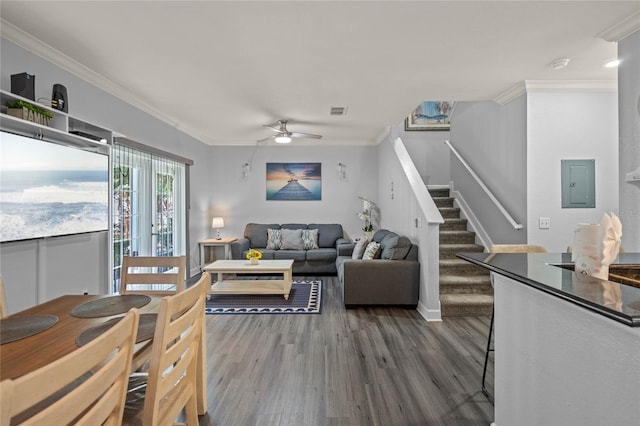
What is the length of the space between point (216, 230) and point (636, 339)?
21.8ft

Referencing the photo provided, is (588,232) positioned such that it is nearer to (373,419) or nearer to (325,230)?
(373,419)

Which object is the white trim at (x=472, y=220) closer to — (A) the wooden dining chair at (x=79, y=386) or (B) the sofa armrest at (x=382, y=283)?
(B) the sofa armrest at (x=382, y=283)

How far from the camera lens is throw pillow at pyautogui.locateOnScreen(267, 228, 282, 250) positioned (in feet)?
20.7

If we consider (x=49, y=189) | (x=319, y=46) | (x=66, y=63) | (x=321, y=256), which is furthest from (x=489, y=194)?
(x=66, y=63)

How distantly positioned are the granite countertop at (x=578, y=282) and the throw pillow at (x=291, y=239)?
4561 millimetres

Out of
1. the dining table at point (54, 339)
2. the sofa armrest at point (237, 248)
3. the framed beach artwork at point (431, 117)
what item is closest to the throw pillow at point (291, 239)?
the sofa armrest at point (237, 248)

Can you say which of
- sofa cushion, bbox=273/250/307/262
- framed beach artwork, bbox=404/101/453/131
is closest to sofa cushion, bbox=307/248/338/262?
sofa cushion, bbox=273/250/307/262

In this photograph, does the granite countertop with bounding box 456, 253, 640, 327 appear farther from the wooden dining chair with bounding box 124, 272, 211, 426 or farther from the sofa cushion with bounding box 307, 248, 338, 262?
the sofa cushion with bounding box 307, 248, 338, 262

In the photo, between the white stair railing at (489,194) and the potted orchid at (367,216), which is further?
the potted orchid at (367,216)

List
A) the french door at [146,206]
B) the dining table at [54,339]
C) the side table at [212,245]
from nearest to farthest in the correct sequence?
the dining table at [54,339], the french door at [146,206], the side table at [212,245]

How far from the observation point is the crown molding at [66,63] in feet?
7.86

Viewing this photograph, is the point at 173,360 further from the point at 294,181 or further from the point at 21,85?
the point at 294,181

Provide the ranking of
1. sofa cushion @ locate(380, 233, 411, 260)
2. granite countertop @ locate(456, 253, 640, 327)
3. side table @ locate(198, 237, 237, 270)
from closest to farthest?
granite countertop @ locate(456, 253, 640, 327) < sofa cushion @ locate(380, 233, 411, 260) < side table @ locate(198, 237, 237, 270)

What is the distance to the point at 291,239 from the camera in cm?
635
